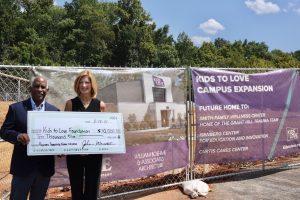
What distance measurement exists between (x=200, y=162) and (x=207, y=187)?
0.52m

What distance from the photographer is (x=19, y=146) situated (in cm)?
461

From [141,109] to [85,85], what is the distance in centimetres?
221

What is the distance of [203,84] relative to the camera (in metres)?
8.05

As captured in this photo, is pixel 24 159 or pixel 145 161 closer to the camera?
pixel 24 159

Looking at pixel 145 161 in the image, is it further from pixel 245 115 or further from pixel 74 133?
pixel 74 133

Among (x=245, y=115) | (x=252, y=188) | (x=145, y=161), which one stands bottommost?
(x=252, y=188)

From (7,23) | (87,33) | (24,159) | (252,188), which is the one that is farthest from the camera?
(87,33)

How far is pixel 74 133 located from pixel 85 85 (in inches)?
21.0

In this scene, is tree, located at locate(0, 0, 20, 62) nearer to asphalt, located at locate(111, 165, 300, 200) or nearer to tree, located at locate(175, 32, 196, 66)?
tree, located at locate(175, 32, 196, 66)

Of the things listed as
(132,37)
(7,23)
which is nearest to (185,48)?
(132,37)

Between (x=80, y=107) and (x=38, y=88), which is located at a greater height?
(x=38, y=88)

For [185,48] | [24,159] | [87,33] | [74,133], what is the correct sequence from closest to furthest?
[24,159] → [74,133] → [87,33] → [185,48]

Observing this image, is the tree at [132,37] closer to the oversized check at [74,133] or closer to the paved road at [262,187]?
the paved road at [262,187]

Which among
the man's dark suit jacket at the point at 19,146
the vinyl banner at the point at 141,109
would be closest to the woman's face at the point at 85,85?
the man's dark suit jacket at the point at 19,146
